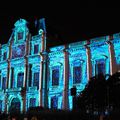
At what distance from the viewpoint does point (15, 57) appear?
50.5 metres

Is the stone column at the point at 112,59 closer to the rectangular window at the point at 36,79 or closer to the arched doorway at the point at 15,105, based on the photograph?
the rectangular window at the point at 36,79

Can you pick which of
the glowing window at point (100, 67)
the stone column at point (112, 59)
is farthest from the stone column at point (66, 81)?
the stone column at point (112, 59)

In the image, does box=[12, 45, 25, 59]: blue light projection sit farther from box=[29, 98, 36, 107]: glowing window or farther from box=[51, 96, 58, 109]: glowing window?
box=[51, 96, 58, 109]: glowing window

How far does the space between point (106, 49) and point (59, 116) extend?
1271 cm

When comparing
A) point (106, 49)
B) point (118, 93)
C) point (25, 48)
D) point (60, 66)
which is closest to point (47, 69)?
point (60, 66)

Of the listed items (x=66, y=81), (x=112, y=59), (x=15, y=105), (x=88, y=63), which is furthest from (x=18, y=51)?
(x=112, y=59)

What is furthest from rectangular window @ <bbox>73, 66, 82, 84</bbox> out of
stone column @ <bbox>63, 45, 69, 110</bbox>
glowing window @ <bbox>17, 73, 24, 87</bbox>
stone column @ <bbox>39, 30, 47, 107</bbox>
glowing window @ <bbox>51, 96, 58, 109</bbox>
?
glowing window @ <bbox>17, 73, 24, 87</bbox>

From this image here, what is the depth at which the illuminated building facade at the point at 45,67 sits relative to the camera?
41.6 m

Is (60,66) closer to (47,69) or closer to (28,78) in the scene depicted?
(47,69)

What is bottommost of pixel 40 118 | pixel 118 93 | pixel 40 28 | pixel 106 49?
pixel 40 118

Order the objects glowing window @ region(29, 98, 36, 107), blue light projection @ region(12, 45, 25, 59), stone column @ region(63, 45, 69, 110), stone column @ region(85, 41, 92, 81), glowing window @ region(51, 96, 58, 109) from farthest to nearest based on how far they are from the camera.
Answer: blue light projection @ region(12, 45, 25, 59), glowing window @ region(29, 98, 36, 107), glowing window @ region(51, 96, 58, 109), stone column @ region(63, 45, 69, 110), stone column @ region(85, 41, 92, 81)

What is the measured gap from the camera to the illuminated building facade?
41.6 metres

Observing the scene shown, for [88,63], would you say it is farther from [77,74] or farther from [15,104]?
[15,104]

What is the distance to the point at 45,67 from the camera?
46.4 m
